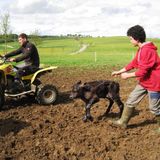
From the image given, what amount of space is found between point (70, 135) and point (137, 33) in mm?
2201

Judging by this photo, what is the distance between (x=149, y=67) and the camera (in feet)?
21.9

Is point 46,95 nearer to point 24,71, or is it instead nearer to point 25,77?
point 25,77

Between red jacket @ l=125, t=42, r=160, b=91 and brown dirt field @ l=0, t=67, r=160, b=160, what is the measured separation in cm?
97

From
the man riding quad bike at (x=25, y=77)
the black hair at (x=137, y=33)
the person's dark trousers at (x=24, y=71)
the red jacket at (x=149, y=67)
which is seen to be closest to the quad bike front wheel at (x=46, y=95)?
the man riding quad bike at (x=25, y=77)

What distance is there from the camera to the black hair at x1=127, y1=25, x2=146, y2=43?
6.75 m

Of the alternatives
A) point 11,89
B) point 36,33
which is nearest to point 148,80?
point 11,89

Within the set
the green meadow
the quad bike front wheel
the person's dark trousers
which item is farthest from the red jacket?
the green meadow

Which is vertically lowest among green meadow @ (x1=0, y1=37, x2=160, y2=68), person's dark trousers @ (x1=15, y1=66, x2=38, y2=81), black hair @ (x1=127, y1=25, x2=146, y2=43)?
green meadow @ (x1=0, y1=37, x2=160, y2=68)

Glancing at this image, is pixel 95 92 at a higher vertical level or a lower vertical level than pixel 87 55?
higher

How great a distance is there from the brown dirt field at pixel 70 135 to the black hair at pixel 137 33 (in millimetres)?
1787

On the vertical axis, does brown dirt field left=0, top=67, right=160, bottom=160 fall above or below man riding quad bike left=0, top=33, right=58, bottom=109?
below

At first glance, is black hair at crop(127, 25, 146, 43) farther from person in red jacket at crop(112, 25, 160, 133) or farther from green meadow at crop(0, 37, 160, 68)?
green meadow at crop(0, 37, 160, 68)

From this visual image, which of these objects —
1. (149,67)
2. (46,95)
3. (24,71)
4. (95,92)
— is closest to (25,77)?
(24,71)

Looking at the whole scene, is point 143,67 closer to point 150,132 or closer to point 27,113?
point 150,132
